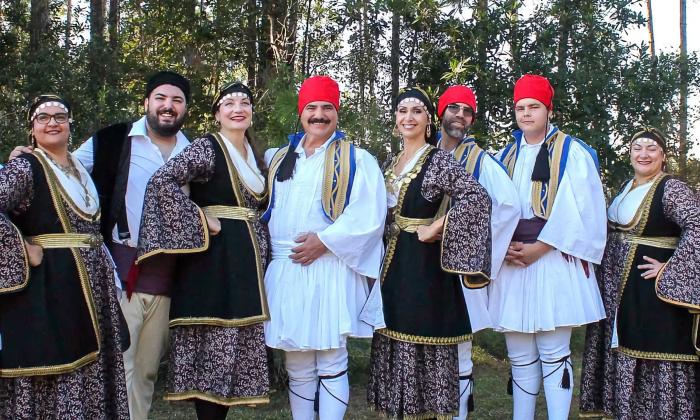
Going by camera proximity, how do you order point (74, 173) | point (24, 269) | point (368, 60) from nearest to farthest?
1. point (24, 269)
2. point (74, 173)
3. point (368, 60)

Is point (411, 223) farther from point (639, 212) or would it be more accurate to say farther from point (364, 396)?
point (364, 396)

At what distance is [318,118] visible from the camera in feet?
12.7

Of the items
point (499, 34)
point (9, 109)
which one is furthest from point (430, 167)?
point (9, 109)

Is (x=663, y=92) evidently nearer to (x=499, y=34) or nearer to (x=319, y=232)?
(x=499, y=34)

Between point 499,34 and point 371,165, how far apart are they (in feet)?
10.1

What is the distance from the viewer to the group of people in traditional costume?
3.33 metres

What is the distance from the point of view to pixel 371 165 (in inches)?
153

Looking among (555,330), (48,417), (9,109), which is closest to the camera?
(48,417)

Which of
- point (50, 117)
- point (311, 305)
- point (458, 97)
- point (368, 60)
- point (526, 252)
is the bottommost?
point (311, 305)

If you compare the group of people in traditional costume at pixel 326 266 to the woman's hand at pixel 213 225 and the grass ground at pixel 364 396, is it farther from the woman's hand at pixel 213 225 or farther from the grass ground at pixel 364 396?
the grass ground at pixel 364 396

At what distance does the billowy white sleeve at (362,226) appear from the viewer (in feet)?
12.1

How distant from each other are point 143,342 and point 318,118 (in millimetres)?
1471

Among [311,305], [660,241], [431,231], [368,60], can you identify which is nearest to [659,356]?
[660,241]

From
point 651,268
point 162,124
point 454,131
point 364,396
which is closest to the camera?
point 162,124
